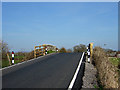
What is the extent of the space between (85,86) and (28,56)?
39.5 ft

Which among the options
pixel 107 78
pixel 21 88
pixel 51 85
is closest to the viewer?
pixel 21 88

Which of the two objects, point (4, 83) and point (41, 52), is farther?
point (41, 52)

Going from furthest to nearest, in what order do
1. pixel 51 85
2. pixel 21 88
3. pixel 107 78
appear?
pixel 107 78, pixel 51 85, pixel 21 88

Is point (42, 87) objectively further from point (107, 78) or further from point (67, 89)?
point (107, 78)

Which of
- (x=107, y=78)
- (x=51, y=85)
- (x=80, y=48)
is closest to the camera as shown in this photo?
(x=51, y=85)

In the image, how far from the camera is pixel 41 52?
2031 centimetres

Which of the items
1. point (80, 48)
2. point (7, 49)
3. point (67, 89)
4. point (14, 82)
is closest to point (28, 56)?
point (7, 49)

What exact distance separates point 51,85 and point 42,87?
0.41 m

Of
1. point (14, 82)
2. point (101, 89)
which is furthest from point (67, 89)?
point (14, 82)

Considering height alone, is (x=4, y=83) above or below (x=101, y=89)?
above

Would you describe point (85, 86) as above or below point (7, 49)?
below

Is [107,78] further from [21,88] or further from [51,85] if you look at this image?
[21,88]

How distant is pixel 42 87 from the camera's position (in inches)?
217

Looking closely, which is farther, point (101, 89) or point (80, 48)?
point (80, 48)
